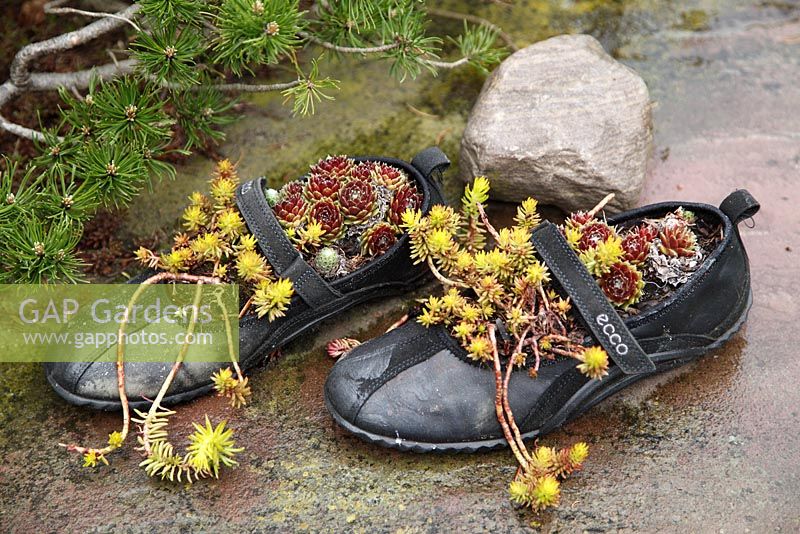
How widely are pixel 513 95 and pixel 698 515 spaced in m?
1.60

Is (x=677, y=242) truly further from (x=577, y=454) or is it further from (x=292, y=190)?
(x=292, y=190)

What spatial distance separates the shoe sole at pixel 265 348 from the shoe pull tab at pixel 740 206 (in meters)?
0.97

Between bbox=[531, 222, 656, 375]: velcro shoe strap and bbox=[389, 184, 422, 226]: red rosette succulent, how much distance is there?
478 millimetres

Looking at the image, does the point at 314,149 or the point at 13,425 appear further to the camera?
the point at 314,149

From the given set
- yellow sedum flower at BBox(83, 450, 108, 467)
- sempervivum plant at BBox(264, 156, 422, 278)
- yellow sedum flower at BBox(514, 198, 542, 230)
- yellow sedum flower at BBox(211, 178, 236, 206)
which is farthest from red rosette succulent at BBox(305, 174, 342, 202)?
yellow sedum flower at BBox(83, 450, 108, 467)

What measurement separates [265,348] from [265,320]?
0.31 ft

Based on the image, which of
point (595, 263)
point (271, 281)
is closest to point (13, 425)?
point (271, 281)

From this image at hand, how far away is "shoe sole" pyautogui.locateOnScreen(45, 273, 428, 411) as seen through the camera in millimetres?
2336

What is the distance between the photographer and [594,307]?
2.15 m

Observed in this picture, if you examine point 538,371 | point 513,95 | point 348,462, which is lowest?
point 348,462

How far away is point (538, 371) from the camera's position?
2.21 meters

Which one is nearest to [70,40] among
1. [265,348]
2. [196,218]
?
[196,218]

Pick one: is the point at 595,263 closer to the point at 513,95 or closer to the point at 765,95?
the point at 513,95

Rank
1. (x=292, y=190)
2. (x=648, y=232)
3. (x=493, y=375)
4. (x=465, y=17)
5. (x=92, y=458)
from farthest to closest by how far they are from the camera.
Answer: (x=465, y=17) < (x=292, y=190) < (x=648, y=232) < (x=493, y=375) < (x=92, y=458)
